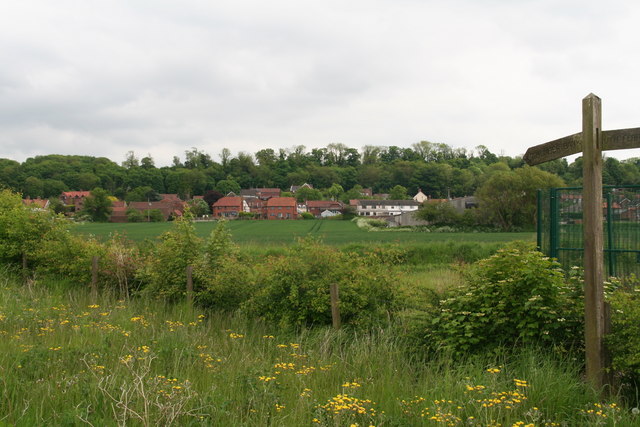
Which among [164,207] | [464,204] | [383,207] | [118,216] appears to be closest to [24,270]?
[464,204]

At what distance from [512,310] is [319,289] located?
2878mm

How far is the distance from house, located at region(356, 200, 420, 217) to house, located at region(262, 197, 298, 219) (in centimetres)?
1614

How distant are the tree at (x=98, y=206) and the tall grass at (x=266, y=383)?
89.7 metres

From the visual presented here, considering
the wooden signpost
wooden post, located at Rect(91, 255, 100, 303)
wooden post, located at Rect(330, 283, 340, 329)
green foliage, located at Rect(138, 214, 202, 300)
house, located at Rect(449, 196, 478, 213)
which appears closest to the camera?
the wooden signpost

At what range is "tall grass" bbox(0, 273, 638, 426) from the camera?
3.81 metres

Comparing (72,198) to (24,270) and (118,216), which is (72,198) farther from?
(24,270)

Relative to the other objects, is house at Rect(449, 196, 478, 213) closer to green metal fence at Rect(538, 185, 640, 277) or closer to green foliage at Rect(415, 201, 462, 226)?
green foliage at Rect(415, 201, 462, 226)

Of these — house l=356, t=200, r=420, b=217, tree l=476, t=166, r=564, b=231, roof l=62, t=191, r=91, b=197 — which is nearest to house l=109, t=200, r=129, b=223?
roof l=62, t=191, r=91, b=197

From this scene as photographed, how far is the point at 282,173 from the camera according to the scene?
579 feet

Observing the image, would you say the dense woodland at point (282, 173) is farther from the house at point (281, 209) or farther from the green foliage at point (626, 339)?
the green foliage at point (626, 339)

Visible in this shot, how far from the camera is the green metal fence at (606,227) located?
8.37m

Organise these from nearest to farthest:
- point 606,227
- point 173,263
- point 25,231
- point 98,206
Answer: point 606,227
point 173,263
point 25,231
point 98,206

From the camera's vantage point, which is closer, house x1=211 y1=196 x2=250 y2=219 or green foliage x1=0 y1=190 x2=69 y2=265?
green foliage x1=0 y1=190 x2=69 y2=265

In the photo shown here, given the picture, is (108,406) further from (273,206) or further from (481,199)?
(273,206)
